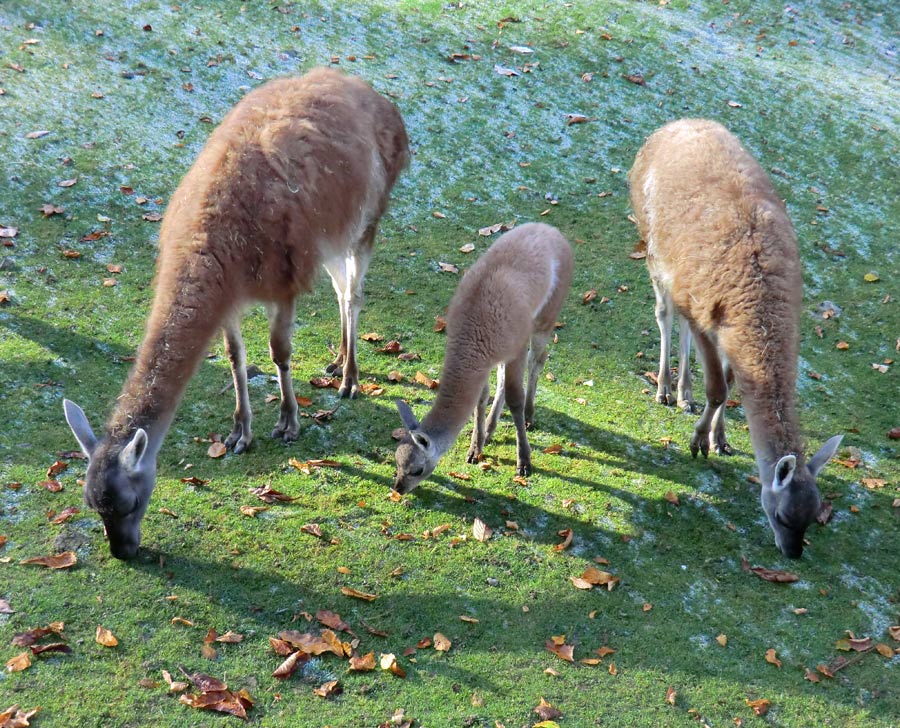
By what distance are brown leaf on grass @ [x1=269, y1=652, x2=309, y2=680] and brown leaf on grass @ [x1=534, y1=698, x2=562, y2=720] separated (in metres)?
1.37

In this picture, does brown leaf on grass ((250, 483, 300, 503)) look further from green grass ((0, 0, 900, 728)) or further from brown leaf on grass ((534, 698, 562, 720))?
brown leaf on grass ((534, 698, 562, 720))

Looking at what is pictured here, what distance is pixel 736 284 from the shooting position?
6188 millimetres

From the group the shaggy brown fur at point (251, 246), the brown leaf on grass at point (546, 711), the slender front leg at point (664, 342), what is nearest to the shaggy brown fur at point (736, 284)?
the slender front leg at point (664, 342)

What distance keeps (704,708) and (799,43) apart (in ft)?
49.2

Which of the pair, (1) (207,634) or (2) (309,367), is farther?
(2) (309,367)

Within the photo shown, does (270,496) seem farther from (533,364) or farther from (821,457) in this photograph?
(821,457)

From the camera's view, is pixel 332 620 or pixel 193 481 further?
pixel 193 481

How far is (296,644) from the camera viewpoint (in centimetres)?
483

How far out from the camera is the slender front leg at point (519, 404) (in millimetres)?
6363

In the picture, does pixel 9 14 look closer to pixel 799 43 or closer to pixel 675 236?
pixel 675 236

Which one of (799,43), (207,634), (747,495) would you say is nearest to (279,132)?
(207,634)

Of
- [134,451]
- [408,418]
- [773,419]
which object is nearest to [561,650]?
[408,418]

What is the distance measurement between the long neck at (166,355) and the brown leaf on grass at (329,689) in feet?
5.76

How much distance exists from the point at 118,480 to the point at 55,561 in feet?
2.61
